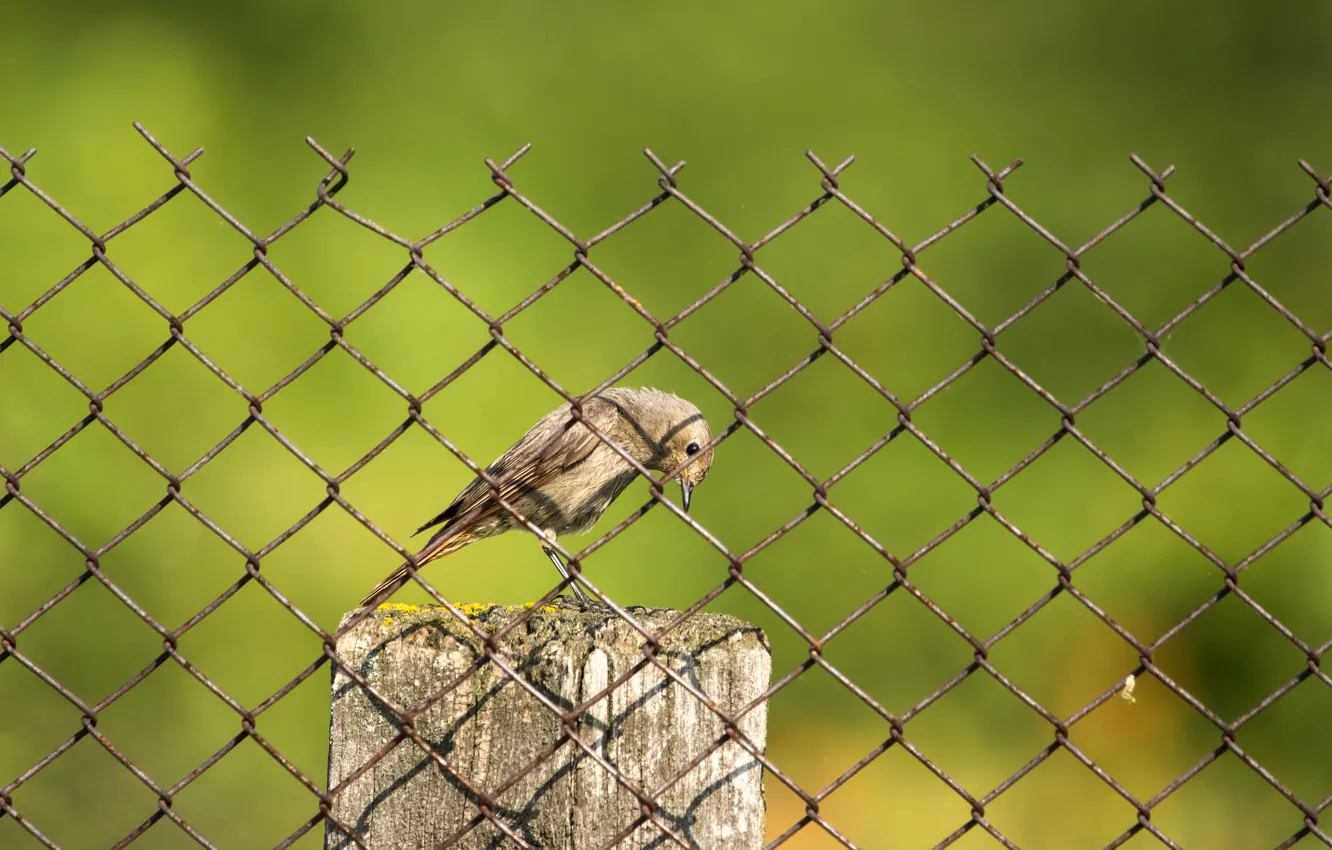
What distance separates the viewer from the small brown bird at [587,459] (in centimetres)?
503

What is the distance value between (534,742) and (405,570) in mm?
1393

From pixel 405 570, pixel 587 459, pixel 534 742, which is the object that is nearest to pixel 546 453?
pixel 587 459

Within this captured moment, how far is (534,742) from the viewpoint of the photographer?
258cm

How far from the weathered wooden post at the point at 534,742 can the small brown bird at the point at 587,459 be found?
222 cm

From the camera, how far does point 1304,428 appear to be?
6.65 meters

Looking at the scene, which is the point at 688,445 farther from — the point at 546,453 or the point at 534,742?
the point at 534,742

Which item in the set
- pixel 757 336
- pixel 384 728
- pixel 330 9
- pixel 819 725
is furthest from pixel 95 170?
pixel 384 728

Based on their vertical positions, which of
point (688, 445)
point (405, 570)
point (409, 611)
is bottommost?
point (688, 445)

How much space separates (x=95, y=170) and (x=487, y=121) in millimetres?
2063

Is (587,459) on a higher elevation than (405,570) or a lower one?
lower

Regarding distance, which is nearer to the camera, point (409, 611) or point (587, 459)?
point (409, 611)

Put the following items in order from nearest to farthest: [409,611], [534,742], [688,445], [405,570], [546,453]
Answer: [534,742]
[409,611]
[405,570]
[546,453]
[688,445]

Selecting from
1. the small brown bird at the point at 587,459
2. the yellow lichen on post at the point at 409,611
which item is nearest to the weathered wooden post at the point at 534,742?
the yellow lichen on post at the point at 409,611

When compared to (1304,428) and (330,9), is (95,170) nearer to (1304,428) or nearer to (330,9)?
(330,9)
